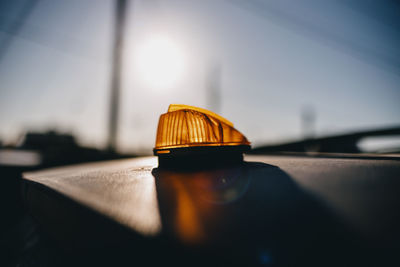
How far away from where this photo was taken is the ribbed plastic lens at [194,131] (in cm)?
91

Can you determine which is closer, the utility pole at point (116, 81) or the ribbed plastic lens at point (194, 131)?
the ribbed plastic lens at point (194, 131)

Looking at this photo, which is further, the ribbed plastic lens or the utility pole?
the utility pole

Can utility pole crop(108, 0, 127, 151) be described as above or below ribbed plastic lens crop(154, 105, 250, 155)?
above

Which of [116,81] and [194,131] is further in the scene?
[116,81]

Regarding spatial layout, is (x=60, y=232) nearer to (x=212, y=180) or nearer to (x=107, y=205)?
(x=107, y=205)

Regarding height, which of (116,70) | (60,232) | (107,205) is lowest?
(60,232)

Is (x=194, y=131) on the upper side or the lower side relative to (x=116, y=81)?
lower

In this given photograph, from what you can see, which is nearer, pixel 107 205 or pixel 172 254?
pixel 172 254

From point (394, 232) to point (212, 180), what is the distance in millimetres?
405

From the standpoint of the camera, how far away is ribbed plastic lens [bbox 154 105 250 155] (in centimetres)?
91

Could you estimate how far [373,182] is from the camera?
0.57m

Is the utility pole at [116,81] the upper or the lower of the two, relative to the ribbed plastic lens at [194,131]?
upper

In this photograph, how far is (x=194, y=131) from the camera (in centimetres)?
93

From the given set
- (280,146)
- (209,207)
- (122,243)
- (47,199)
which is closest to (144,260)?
(122,243)
